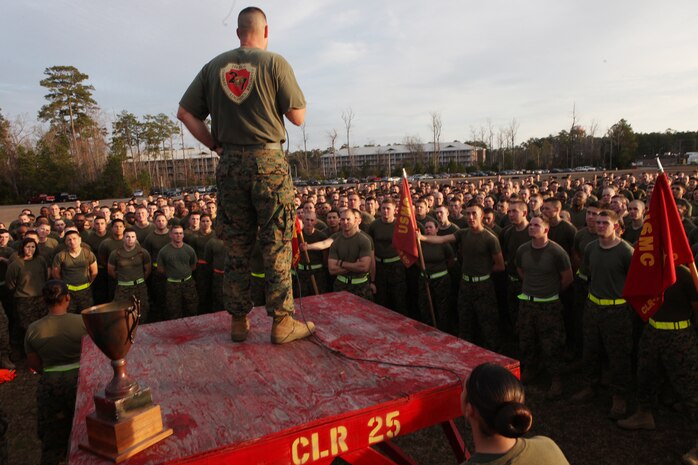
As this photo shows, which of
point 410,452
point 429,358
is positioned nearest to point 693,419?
point 410,452

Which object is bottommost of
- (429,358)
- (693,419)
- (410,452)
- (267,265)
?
(410,452)

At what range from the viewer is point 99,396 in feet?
6.95

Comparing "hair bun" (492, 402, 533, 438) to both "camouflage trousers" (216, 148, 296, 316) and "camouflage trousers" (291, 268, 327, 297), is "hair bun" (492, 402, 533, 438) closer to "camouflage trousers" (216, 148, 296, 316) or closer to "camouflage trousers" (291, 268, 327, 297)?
"camouflage trousers" (216, 148, 296, 316)

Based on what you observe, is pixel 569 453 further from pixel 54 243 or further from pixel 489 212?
pixel 54 243

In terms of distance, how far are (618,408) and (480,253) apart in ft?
8.24

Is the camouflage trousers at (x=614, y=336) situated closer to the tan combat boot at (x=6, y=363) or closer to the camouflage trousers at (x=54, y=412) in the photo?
the camouflage trousers at (x=54, y=412)

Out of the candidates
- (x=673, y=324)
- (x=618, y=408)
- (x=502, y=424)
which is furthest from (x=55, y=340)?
(x=673, y=324)

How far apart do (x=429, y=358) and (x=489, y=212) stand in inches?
241

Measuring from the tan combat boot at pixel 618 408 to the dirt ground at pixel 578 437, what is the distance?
8 centimetres

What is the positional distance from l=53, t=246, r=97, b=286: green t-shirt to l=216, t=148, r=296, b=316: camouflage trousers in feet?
18.5

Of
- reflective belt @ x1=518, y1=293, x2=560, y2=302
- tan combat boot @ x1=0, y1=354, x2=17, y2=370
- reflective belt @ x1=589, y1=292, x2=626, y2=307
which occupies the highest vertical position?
reflective belt @ x1=589, y1=292, x2=626, y2=307

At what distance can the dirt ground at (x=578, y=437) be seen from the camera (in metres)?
4.43

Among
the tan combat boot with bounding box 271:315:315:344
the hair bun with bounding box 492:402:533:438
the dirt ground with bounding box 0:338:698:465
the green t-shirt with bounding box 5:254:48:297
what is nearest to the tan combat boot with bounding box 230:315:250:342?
the tan combat boot with bounding box 271:315:315:344

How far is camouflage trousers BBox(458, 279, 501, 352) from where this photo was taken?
6594 mm
